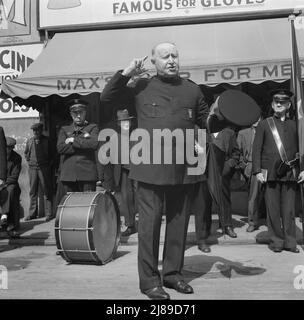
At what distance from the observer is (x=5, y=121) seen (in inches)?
411

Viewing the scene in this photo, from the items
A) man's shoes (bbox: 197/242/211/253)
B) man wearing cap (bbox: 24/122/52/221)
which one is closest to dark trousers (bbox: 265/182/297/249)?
man's shoes (bbox: 197/242/211/253)

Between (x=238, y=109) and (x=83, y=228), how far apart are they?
2.24 metres

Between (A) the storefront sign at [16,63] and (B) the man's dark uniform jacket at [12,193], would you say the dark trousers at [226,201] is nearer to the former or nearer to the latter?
(B) the man's dark uniform jacket at [12,193]

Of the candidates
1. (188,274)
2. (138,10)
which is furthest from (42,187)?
(188,274)

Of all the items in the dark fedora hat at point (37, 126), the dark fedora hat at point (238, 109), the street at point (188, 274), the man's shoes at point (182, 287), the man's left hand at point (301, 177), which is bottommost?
the street at point (188, 274)

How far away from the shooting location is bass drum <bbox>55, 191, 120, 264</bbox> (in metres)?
5.53

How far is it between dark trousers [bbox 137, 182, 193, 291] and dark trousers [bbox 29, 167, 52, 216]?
18.2 ft

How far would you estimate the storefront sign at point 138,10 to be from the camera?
31.5 feet

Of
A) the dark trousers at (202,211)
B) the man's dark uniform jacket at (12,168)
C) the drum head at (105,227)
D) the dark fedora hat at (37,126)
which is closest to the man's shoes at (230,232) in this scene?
the dark trousers at (202,211)

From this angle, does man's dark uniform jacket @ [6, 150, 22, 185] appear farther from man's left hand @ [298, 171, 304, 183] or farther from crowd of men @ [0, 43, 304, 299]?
Result: man's left hand @ [298, 171, 304, 183]

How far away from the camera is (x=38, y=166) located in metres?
9.68

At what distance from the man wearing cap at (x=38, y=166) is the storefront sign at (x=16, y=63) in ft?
2.60

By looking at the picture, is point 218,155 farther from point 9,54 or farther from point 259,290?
point 9,54
